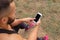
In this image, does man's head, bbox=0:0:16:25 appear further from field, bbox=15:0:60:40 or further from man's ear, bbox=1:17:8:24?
field, bbox=15:0:60:40

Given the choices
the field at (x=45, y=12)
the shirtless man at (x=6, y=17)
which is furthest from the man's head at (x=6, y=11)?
the field at (x=45, y=12)

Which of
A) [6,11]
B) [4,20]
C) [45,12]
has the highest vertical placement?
[6,11]

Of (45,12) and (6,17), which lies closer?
(6,17)

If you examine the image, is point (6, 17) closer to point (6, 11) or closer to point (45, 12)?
point (6, 11)

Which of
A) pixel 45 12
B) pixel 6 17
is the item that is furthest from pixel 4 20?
pixel 45 12

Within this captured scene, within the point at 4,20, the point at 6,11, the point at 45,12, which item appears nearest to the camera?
the point at 6,11

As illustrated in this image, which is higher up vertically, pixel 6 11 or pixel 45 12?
pixel 6 11

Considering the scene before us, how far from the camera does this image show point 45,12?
4.26 m

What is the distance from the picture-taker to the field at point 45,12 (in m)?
3.89

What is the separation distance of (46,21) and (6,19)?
1979 millimetres

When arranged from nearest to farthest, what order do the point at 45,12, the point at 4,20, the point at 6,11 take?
1. the point at 6,11
2. the point at 4,20
3. the point at 45,12

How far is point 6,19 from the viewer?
218 cm

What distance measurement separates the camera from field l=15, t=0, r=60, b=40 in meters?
3.89

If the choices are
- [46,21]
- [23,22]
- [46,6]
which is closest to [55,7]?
[46,6]
